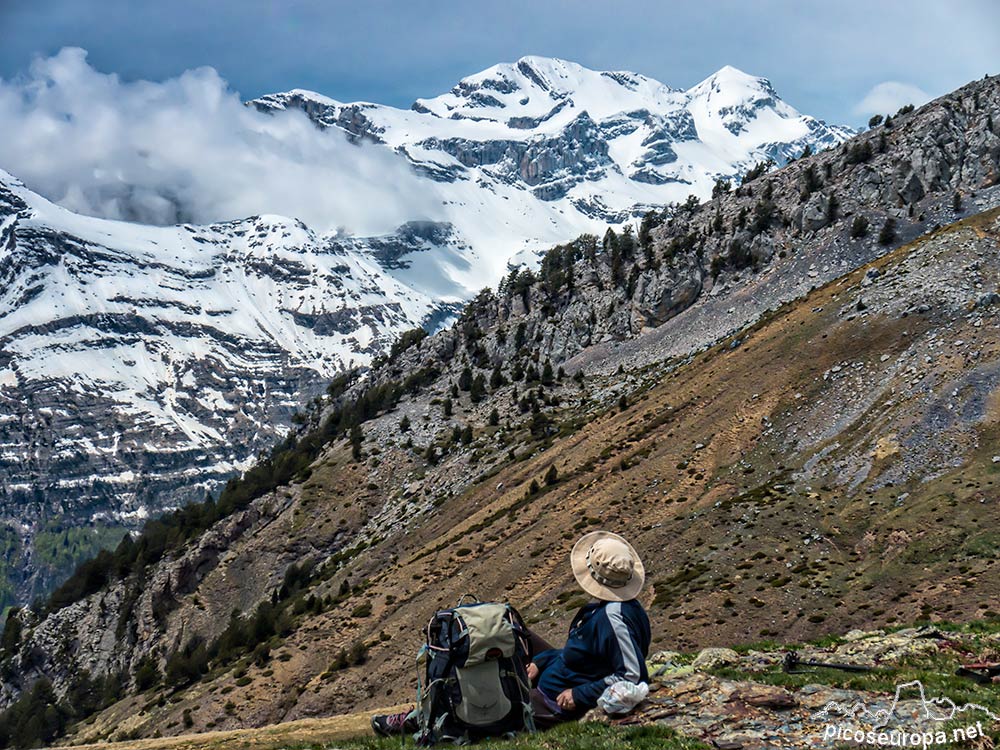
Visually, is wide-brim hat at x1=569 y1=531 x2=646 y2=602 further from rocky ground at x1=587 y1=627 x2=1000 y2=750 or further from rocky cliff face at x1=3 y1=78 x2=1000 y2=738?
rocky cliff face at x1=3 y1=78 x2=1000 y2=738

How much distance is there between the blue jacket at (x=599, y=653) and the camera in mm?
12914

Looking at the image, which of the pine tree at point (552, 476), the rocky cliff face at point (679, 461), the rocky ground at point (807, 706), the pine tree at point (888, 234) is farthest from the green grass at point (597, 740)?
the pine tree at point (888, 234)

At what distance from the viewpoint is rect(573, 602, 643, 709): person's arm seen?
1285cm

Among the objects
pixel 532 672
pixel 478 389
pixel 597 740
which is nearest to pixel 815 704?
pixel 597 740

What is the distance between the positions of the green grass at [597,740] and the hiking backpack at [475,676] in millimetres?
376

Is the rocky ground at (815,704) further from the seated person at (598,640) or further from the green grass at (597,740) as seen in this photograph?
the seated person at (598,640)

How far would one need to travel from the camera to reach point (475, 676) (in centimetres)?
1295

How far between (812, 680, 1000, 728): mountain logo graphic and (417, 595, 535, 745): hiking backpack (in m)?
4.88

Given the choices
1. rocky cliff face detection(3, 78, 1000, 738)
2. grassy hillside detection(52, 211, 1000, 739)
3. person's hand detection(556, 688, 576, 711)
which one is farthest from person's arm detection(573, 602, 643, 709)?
rocky cliff face detection(3, 78, 1000, 738)

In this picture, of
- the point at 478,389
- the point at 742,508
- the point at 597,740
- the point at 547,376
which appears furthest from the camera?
the point at 478,389

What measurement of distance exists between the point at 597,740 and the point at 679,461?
162ft

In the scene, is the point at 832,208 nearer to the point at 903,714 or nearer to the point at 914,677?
the point at 914,677

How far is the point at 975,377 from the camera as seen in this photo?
48.9m

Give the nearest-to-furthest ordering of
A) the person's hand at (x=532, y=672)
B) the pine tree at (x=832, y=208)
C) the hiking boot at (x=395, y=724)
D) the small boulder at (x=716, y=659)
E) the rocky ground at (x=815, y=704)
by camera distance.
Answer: the rocky ground at (x=815, y=704)
the person's hand at (x=532, y=672)
the hiking boot at (x=395, y=724)
the small boulder at (x=716, y=659)
the pine tree at (x=832, y=208)
